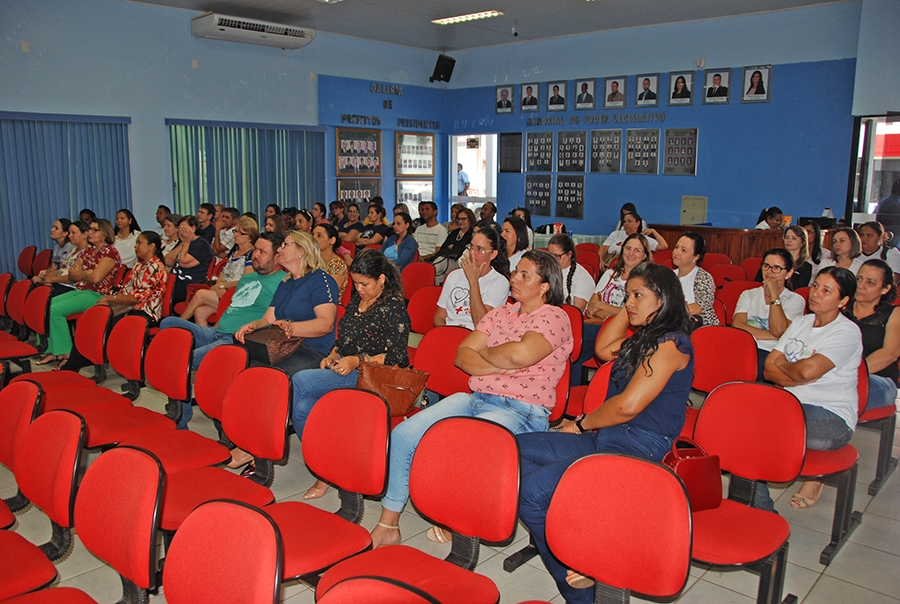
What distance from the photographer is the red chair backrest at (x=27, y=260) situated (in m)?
7.92

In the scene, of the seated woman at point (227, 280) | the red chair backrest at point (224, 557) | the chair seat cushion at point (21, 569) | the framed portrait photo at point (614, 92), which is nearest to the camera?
the red chair backrest at point (224, 557)

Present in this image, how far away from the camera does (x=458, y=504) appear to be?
2.29 metres

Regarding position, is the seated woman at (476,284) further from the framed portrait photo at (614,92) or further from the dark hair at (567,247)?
the framed portrait photo at (614,92)

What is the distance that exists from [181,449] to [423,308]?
239 cm

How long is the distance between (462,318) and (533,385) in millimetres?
1510

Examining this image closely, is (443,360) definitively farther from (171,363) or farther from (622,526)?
(622,526)

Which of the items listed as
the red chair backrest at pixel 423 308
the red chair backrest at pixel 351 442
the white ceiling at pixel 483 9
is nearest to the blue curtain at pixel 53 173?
the white ceiling at pixel 483 9

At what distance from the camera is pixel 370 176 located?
12.0 metres

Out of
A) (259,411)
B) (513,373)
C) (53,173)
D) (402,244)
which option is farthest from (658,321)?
(53,173)

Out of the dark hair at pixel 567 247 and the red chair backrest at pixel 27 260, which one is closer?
the dark hair at pixel 567 247

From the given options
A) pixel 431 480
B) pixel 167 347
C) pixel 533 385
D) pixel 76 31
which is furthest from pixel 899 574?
pixel 76 31

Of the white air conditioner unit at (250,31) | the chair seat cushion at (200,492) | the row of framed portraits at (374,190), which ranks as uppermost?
the white air conditioner unit at (250,31)

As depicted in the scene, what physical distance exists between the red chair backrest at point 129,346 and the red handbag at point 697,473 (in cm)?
293

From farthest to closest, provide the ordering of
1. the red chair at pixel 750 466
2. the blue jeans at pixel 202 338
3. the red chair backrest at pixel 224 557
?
the blue jeans at pixel 202 338, the red chair at pixel 750 466, the red chair backrest at pixel 224 557
